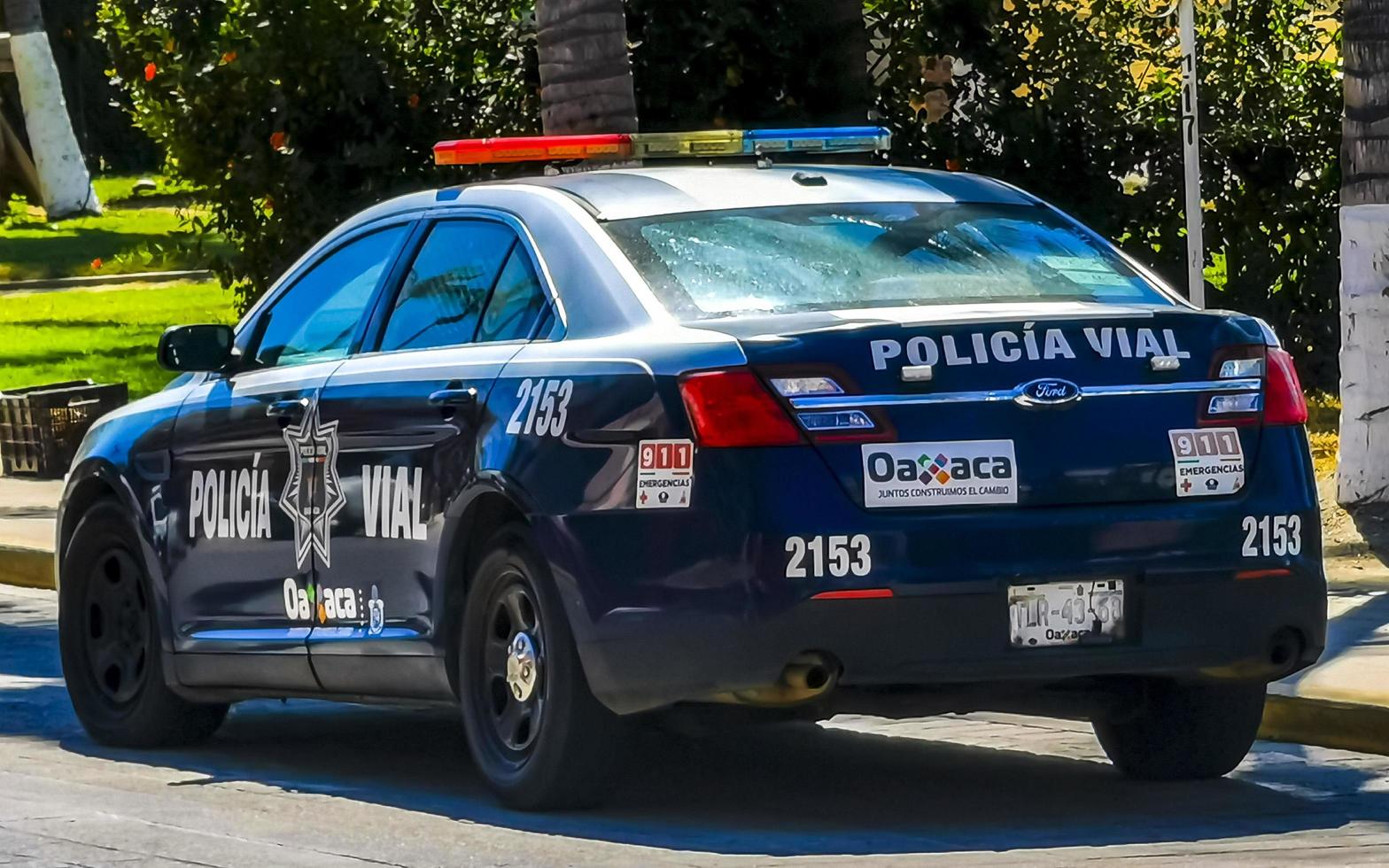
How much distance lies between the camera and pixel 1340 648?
30.3 ft

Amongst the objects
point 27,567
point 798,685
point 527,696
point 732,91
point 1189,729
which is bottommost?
point 27,567

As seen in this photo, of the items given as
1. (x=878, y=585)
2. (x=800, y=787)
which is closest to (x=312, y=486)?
(x=800, y=787)

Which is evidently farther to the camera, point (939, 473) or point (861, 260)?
point (861, 260)

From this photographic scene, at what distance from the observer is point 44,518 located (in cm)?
1501

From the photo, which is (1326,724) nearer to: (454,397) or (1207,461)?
(1207,461)

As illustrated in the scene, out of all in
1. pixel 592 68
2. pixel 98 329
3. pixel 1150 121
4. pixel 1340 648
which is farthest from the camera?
pixel 98 329

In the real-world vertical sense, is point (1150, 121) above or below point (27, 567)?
above

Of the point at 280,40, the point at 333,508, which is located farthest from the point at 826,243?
the point at 280,40

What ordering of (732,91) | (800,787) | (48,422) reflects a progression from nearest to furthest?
(800,787) < (732,91) < (48,422)

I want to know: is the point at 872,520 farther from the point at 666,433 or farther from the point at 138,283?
the point at 138,283

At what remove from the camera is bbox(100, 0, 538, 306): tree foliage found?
1470 cm

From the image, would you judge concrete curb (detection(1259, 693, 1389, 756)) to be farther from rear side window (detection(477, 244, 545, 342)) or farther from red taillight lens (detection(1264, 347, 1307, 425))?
rear side window (detection(477, 244, 545, 342))

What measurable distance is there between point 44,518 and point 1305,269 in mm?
7156

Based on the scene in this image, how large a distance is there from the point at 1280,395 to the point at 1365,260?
4.89 m
